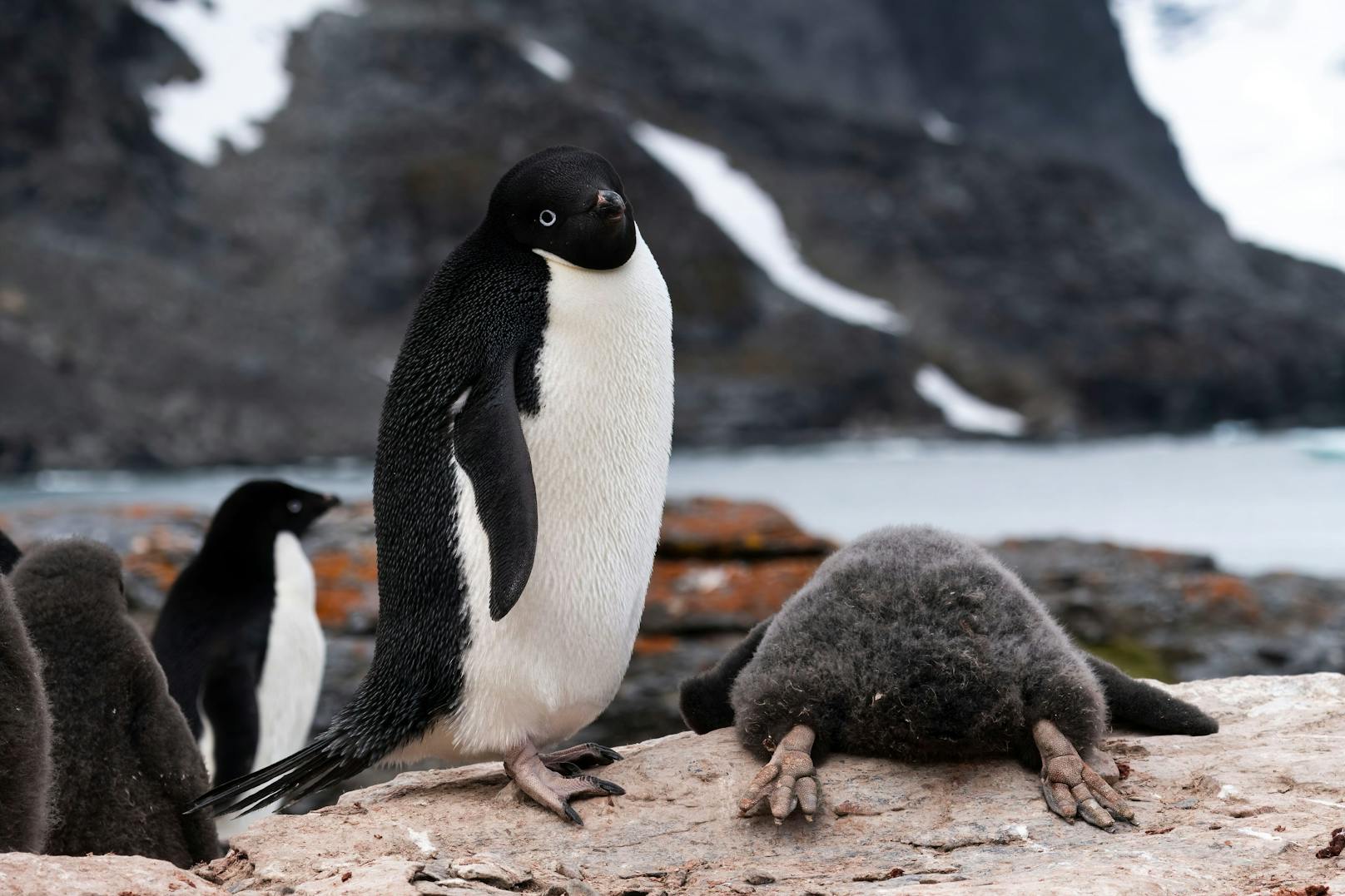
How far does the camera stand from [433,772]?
3551 millimetres

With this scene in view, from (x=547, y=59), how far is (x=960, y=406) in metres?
38.3

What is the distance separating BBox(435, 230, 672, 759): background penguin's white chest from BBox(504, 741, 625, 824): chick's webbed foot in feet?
0.17

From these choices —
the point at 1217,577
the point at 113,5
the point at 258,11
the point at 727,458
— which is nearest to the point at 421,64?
the point at 258,11

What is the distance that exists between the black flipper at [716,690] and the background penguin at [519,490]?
322 mm

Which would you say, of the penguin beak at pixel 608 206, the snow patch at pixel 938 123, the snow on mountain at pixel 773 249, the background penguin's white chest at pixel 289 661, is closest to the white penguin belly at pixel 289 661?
the background penguin's white chest at pixel 289 661

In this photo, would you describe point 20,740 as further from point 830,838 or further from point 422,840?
point 830,838

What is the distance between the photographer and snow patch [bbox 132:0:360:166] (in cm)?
6694

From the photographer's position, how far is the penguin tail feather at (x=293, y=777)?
124 inches

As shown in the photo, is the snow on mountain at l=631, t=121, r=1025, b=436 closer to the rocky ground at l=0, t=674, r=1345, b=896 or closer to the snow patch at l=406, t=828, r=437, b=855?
the rocky ground at l=0, t=674, r=1345, b=896

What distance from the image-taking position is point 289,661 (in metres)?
5.82

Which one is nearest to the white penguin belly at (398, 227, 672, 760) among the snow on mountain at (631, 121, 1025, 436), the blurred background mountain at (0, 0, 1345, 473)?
the blurred background mountain at (0, 0, 1345, 473)

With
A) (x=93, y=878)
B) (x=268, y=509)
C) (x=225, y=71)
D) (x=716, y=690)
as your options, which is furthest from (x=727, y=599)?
(x=225, y=71)

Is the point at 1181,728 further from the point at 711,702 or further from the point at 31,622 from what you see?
the point at 31,622

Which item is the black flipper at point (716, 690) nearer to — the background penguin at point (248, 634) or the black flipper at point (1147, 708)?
the black flipper at point (1147, 708)
